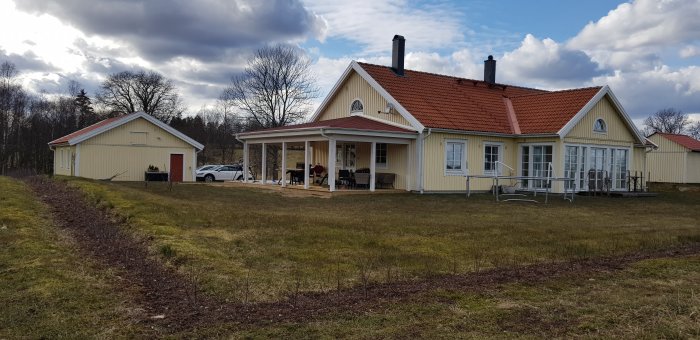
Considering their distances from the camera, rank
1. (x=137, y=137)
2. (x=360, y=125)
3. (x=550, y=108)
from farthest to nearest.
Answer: (x=137, y=137)
(x=550, y=108)
(x=360, y=125)

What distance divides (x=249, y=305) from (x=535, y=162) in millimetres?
20554

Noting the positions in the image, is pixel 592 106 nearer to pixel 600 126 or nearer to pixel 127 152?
pixel 600 126

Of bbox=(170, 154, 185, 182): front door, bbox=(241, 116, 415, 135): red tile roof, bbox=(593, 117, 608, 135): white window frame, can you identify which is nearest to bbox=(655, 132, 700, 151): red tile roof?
bbox=(593, 117, 608, 135): white window frame

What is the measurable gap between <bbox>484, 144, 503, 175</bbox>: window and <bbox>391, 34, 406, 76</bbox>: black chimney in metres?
5.02

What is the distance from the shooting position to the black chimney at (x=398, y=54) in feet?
84.1

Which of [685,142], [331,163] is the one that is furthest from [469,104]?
[685,142]

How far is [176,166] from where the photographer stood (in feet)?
111

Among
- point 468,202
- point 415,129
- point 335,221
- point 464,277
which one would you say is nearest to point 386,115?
point 415,129

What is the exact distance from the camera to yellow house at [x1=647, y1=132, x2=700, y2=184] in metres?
38.3

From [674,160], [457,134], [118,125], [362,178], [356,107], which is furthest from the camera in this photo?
[674,160]

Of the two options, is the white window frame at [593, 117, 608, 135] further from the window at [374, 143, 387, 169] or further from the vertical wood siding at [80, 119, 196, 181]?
the vertical wood siding at [80, 119, 196, 181]

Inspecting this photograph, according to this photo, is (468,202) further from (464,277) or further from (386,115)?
(464,277)

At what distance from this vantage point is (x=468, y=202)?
18828 millimetres

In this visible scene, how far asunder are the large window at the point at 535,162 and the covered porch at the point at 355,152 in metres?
5.42
